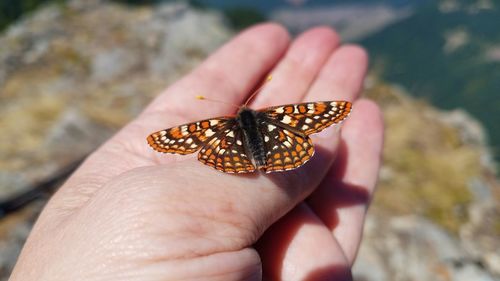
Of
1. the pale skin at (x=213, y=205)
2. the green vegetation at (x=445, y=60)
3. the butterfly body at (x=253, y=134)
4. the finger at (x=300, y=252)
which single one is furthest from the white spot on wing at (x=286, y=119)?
the green vegetation at (x=445, y=60)

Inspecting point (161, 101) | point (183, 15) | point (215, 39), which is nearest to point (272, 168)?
point (161, 101)

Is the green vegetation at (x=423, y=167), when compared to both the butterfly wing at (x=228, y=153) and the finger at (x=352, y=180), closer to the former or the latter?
the finger at (x=352, y=180)

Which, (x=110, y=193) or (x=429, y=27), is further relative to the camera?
(x=429, y=27)

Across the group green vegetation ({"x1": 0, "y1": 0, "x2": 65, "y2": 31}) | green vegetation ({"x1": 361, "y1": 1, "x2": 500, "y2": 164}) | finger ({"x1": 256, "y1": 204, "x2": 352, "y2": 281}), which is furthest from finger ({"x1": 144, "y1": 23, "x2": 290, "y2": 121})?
green vegetation ({"x1": 0, "y1": 0, "x2": 65, "y2": 31})

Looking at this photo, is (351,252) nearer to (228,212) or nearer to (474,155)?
(228,212)

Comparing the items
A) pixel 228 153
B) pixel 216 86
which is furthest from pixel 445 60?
pixel 228 153

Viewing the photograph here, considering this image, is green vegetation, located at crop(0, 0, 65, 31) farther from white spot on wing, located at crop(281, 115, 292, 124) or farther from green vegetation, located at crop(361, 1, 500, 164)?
white spot on wing, located at crop(281, 115, 292, 124)
